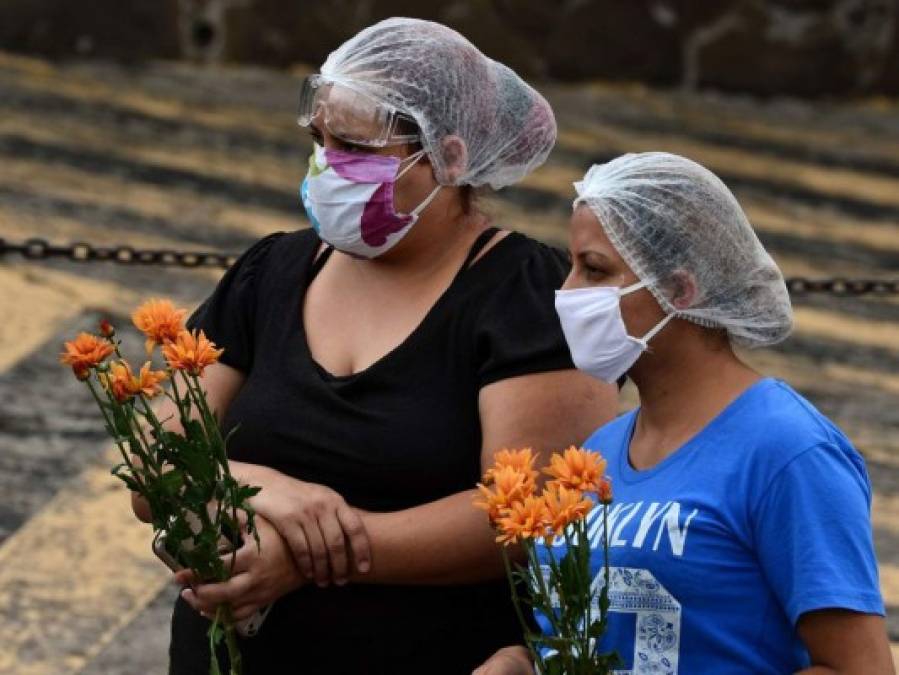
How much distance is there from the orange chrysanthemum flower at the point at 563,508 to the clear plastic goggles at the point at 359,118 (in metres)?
1.07

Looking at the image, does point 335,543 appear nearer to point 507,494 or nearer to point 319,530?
point 319,530

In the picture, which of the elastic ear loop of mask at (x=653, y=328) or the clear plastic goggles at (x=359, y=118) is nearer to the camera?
the elastic ear loop of mask at (x=653, y=328)

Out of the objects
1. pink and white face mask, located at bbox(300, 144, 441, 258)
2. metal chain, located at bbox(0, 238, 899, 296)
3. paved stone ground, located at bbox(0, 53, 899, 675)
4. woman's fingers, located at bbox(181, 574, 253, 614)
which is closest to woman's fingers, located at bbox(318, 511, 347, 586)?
woman's fingers, located at bbox(181, 574, 253, 614)

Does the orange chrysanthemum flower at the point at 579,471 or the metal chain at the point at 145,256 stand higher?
the orange chrysanthemum flower at the point at 579,471

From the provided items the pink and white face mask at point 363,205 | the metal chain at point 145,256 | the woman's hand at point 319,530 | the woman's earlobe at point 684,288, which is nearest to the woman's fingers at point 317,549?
the woman's hand at point 319,530

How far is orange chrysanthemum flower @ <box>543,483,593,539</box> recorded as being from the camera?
97.3 inches

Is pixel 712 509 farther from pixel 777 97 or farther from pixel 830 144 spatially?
pixel 777 97

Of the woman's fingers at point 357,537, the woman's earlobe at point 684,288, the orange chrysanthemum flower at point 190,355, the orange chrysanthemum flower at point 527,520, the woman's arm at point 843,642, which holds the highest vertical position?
the woman's earlobe at point 684,288

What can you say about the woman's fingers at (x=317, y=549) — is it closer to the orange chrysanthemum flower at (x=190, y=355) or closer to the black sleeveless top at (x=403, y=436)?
A: the black sleeveless top at (x=403, y=436)

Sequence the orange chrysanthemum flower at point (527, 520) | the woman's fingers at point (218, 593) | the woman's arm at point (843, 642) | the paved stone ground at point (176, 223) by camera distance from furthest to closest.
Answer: the paved stone ground at point (176, 223) < the woman's fingers at point (218, 593) < the woman's arm at point (843, 642) < the orange chrysanthemum flower at point (527, 520)

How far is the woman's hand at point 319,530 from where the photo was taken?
10.8ft

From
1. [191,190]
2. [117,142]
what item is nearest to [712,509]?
[191,190]

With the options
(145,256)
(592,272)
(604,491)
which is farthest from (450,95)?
(145,256)

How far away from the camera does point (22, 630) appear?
523 centimetres
